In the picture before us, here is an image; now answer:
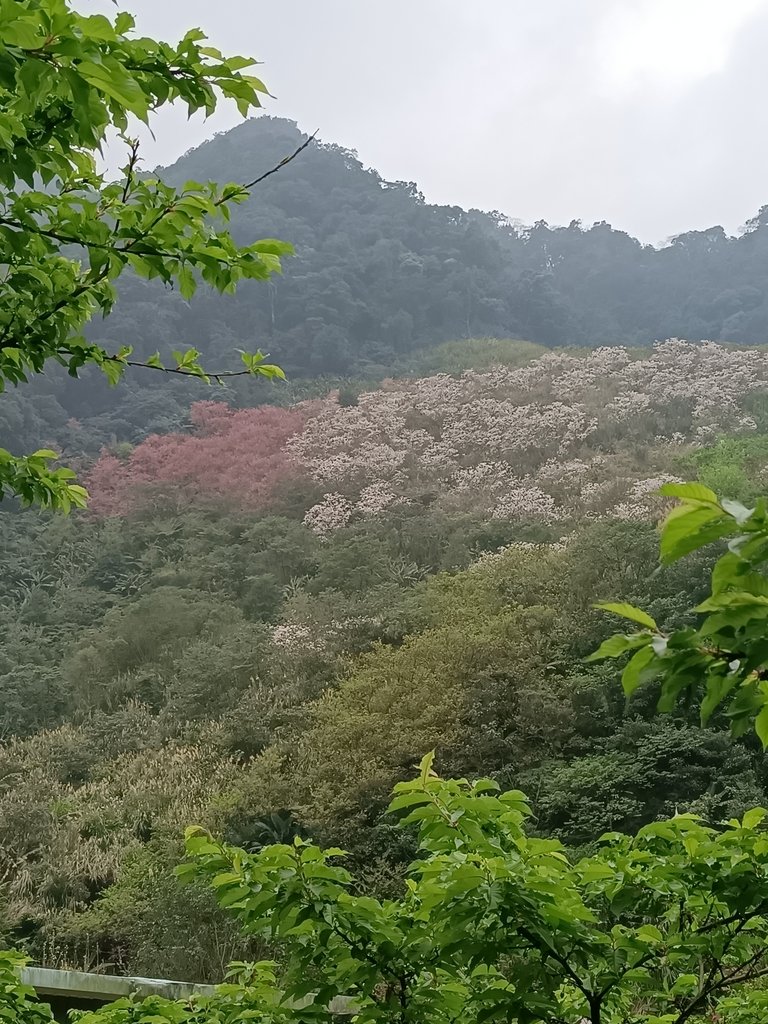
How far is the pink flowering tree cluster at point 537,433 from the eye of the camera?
13008mm

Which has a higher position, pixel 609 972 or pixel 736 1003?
pixel 609 972

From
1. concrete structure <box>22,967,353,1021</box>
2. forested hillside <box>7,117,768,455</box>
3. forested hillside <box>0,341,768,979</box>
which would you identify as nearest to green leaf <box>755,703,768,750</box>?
concrete structure <box>22,967,353,1021</box>

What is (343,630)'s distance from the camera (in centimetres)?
1001

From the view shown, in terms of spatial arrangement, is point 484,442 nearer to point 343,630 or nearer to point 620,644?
point 343,630

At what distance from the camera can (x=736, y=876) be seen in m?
1.44

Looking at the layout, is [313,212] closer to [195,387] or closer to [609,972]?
[195,387]

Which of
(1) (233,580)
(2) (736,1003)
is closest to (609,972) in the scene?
(2) (736,1003)

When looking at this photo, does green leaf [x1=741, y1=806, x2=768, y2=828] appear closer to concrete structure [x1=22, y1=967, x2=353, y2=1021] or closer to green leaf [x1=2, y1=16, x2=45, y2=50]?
green leaf [x1=2, y1=16, x2=45, y2=50]

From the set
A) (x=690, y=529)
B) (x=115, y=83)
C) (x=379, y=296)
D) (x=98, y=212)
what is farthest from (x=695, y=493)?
(x=379, y=296)

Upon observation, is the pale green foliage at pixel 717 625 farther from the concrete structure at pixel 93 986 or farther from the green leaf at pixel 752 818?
the concrete structure at pixel 93 986

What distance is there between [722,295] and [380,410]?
1565 centimetres

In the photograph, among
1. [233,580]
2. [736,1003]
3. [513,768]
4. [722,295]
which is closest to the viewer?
[736,1003]

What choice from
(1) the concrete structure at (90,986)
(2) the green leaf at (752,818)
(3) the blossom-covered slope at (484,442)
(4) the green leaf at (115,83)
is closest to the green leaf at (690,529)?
(4) the green leaf at (115,83)

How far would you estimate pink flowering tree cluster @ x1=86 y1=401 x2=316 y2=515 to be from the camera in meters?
15.7
